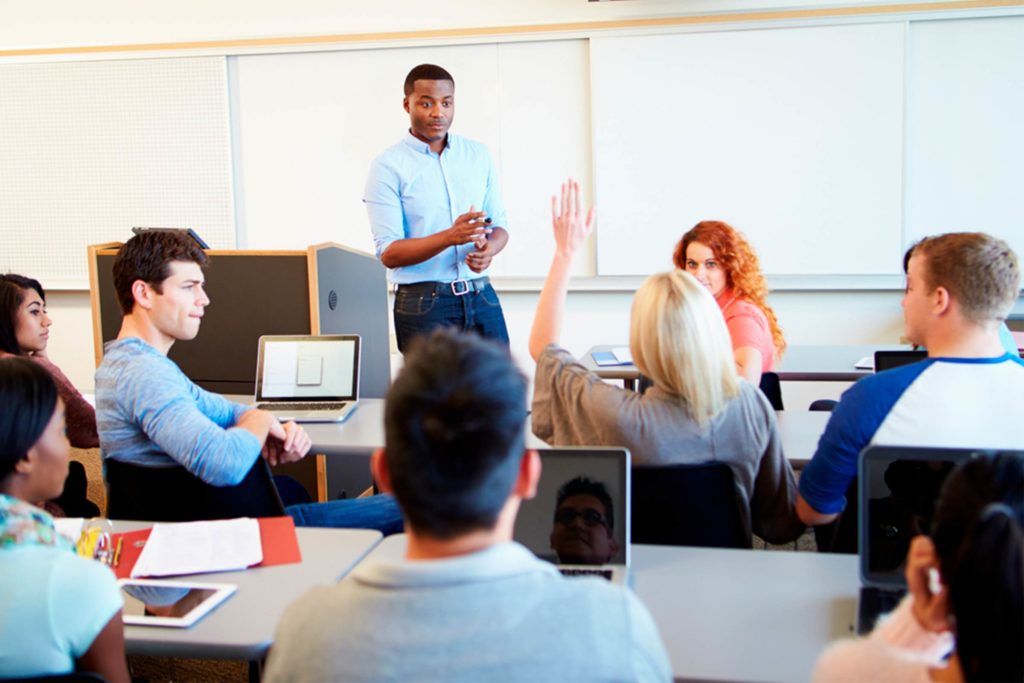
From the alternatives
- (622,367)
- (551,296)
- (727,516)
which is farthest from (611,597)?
(622,367)

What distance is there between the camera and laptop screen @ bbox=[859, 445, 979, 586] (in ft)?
4.86

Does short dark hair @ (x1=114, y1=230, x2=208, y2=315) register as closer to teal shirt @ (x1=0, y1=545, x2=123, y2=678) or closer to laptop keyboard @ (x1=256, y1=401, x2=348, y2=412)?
laptop keyboard @ (x1=256, y1=401, x2=348, y2=412)

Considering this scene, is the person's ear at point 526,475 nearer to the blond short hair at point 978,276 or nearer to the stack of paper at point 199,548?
the stack of paper at point 199,548

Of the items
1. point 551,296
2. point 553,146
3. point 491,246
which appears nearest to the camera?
point 551,296

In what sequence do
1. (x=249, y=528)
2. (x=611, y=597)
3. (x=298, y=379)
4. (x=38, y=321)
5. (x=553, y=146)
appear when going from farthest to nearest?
(x=553, y=146)
(x=38, y=321)
(x=298, y=379)
(x=249, y=528)
(x=611, y=597)

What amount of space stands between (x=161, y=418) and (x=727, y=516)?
1241 millimetres

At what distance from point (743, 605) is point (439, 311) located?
92.2 inches

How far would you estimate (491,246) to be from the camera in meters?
3.66

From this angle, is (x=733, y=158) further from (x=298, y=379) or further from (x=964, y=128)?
(x=298, y=379)

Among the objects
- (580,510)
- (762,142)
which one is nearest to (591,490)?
(580,510)

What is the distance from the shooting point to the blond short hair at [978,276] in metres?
1.87

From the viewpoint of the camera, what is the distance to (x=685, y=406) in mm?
1872

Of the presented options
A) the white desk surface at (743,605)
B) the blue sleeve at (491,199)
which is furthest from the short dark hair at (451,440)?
Answer: the blue sleeve at (491,199)

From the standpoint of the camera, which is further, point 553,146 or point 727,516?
point 553,146
